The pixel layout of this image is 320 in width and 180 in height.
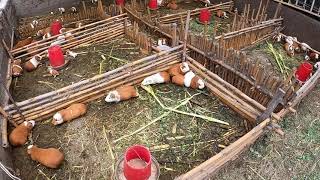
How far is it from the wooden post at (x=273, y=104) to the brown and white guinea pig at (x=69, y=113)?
2.51 metres

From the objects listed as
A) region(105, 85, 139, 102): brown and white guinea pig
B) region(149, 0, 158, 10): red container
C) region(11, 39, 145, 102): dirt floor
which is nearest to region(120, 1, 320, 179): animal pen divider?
region(11, 39, 145, 102): dirt floor

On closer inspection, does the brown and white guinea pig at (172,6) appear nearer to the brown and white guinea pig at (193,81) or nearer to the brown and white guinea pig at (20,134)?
the brown and white guinea pig at (193,81)

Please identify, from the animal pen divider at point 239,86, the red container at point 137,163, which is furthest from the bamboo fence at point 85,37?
the red container at point 137,163

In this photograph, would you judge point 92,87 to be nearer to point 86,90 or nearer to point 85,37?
point 86,90

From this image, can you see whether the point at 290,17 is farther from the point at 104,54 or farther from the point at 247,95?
the point at 104,54

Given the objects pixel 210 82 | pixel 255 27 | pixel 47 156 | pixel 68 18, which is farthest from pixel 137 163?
pixel 68 18

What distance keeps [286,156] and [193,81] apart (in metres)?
1.73

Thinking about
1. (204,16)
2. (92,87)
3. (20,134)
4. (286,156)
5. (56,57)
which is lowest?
(286,156)

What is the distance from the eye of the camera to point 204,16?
695cm

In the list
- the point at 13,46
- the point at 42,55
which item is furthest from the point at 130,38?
the point at 13,46

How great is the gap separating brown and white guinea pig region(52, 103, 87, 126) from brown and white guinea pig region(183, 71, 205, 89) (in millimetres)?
1651

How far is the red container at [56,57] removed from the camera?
Answer: 5.02m

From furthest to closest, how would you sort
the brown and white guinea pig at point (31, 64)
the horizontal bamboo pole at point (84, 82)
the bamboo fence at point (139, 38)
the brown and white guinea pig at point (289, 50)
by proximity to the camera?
the brown and white guinea pig at point (289, 50)
the bamboo fence at point (139, 38)
the brown and white guinea pig at point (31, 64)
the horizontal bamboo pole at point (84, 82)

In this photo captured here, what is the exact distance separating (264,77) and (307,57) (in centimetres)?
230
